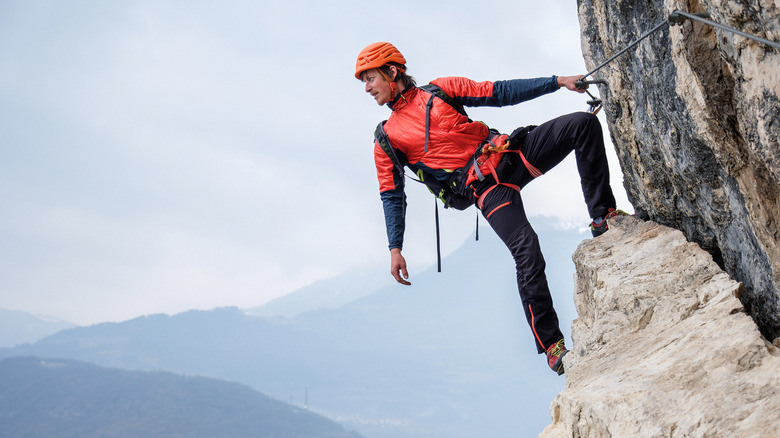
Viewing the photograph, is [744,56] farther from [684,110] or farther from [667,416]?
[667,416]

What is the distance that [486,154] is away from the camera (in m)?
7.14

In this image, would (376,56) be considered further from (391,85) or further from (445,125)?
(445,125)

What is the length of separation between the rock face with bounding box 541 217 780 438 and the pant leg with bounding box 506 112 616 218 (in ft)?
1.33

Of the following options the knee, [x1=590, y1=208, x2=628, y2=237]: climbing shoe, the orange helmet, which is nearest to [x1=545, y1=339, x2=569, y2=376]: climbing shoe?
[x1=590, y1=208, x2=628, y2=237]: climbing shoe

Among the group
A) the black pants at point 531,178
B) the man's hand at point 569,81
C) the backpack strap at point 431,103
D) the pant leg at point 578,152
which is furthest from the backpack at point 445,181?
the man's hand at point 569,81

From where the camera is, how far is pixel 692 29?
185 inches

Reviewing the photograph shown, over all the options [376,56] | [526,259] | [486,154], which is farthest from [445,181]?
[376,56]

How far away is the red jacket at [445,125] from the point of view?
7090 mm

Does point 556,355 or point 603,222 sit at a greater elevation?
point 603,222

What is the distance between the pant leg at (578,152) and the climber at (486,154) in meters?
0.01

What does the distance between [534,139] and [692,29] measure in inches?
99.4

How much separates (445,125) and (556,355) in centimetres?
278

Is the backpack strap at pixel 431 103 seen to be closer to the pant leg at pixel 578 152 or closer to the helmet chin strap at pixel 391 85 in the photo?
the helmet chin strap at pixel 391 85

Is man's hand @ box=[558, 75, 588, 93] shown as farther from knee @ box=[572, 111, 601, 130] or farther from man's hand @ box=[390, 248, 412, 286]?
man's hand @ box=[390, 248, 412, 286]
